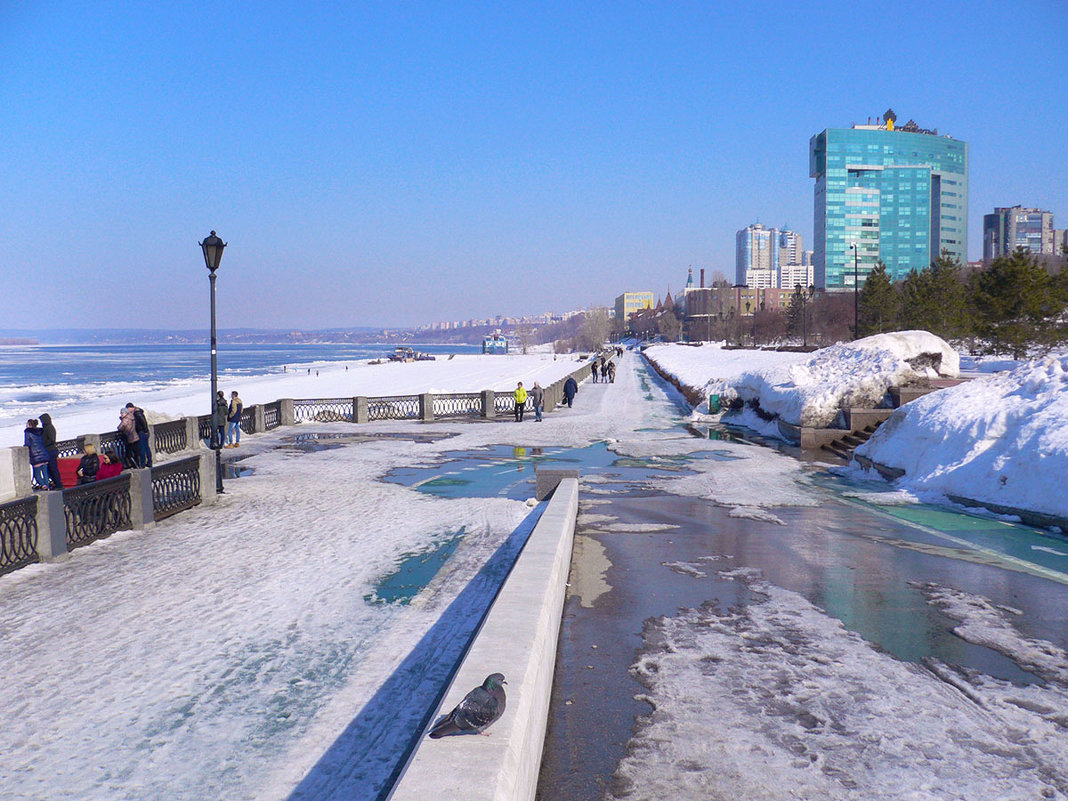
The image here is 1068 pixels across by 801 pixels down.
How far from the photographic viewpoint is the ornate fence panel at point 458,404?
3306 centimetres

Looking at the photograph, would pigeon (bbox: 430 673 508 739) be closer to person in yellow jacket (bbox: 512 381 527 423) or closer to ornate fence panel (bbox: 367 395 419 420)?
person in yellow jacket (bbox: 512 381 527 423)

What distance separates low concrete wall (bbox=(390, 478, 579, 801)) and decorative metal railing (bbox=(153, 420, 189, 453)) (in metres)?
16.2

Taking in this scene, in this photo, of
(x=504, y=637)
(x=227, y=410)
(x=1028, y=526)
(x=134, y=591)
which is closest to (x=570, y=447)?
(x=227, y=410)

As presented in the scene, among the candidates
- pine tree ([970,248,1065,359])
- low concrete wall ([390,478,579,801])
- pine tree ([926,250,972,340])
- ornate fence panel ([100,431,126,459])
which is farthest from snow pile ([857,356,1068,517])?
pine tree ([926,250,972,340])

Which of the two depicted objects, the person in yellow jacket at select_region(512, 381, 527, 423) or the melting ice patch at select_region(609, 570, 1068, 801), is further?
the person in yellow jacket at select_region(512, 381, 527, 423)

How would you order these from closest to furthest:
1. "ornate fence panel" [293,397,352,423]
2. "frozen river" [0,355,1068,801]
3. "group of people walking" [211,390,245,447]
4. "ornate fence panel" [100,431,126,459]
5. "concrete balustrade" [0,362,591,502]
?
1. "frozen river" [0,355,1068,801]
2. "concrete balustrade" [0,362,591,502]
3. "ornate fence panel" [100,431,126,459]
4. "group of people walking" [211,390,245,447]
5. "ornate fence panel" [293,397,352,423]

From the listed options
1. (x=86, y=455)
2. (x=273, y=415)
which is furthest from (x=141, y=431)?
(x=273, y=415)

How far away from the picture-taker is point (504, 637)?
5660 mm

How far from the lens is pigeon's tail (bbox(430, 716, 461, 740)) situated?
412 centimetres

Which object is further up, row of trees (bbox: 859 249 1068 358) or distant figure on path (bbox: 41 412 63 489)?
row of trees (bbox: 859 249 1068 358)

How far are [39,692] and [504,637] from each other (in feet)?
12.3

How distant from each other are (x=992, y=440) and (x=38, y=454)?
57.8ft

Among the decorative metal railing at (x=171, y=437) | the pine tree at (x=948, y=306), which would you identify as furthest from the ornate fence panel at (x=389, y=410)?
the pine tree at (x=948, y=306)

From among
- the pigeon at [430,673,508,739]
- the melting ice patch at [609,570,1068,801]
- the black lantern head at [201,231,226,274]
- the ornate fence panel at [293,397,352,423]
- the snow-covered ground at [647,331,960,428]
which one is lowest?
the melting ice patch at [609,570,1068,801]
